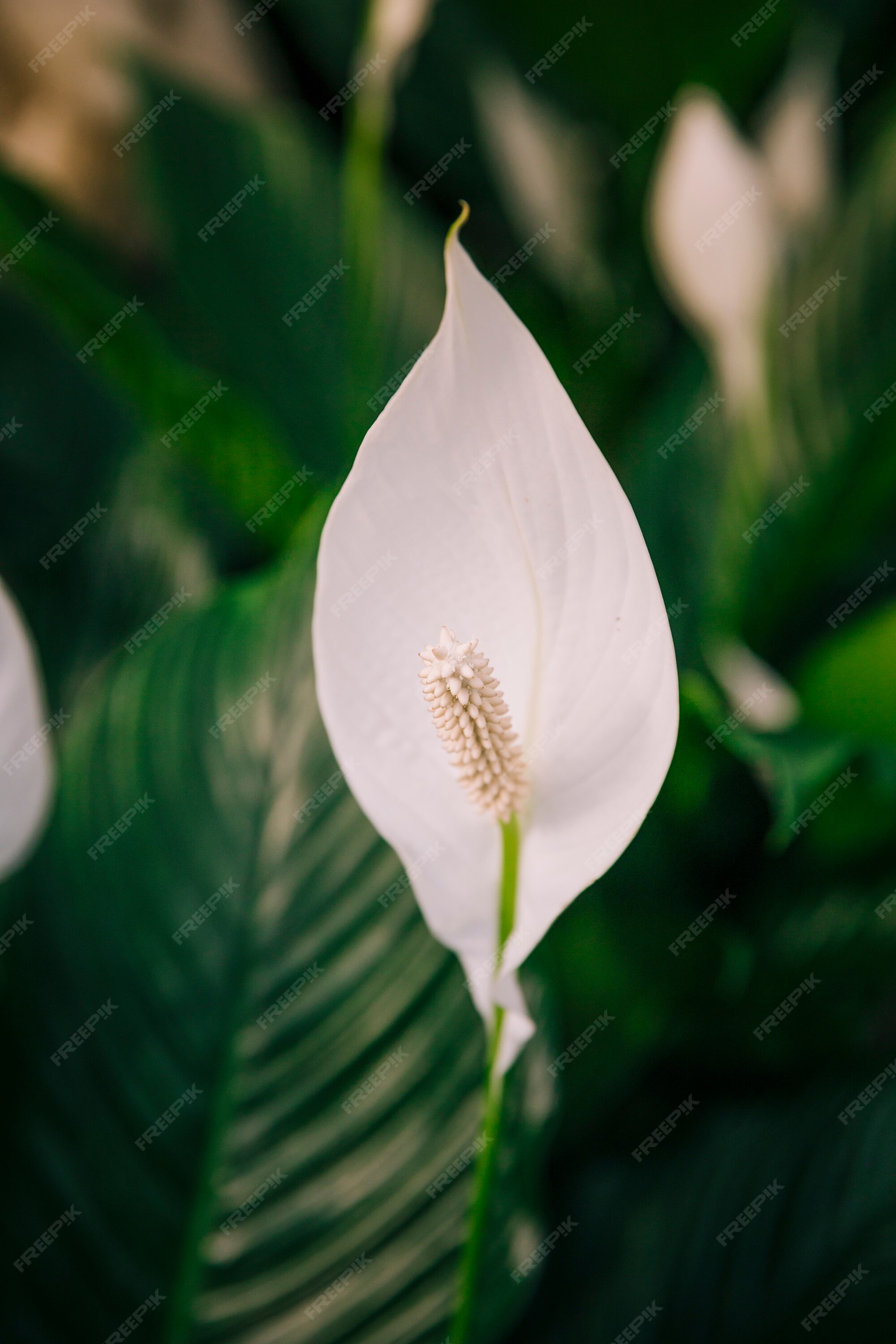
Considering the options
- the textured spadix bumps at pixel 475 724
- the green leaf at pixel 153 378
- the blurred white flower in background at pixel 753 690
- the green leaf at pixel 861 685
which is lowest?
the green leaf at pixel 861 685

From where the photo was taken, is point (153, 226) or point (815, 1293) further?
point (153, 226)

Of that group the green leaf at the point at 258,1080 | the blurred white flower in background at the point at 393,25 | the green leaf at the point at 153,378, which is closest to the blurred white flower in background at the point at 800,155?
the blurred white flower in background at the point at 393,25

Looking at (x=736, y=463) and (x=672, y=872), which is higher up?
(x=736, y=463)

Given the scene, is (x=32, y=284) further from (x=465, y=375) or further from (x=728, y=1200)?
(x=728, y=1200)

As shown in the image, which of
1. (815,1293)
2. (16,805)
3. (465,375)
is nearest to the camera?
(465,375)

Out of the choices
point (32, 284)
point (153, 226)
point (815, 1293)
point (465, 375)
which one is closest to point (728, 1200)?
point (815, 1293)

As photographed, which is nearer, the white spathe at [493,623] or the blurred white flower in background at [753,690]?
the white spathe at [493,623]

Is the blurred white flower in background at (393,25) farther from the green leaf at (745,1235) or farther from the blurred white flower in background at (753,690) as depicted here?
the green leaf at (745,1235)
